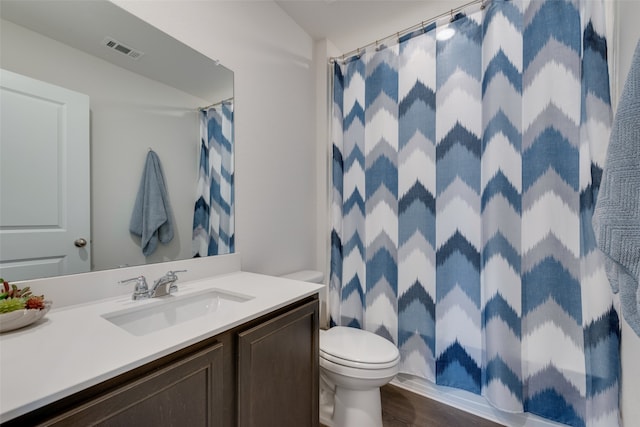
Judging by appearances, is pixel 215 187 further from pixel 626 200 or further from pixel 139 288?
pixel 626 200

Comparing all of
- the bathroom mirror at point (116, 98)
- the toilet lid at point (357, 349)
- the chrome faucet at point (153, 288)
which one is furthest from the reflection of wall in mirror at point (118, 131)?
the toilet lid at point (357, 349)

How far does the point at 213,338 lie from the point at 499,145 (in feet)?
5.11

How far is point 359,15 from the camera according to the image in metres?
1.80

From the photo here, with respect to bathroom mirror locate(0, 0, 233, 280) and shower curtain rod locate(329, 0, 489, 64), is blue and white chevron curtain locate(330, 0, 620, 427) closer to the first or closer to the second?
shower curtain rod locate(329, 0, 489, 64)

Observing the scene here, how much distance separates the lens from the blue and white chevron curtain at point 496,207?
121 centimetres

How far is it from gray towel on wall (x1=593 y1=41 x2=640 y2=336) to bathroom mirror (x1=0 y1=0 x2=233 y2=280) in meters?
1.46

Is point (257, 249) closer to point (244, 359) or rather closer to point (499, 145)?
point (244, 359)

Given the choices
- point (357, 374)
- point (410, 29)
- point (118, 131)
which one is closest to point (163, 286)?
point (118, 131)

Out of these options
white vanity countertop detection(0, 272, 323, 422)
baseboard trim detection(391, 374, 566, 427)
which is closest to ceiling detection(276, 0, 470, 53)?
white vanity countertop detection(0, 272, 323, 422)

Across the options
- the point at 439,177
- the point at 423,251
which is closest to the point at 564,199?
the point at 439,177

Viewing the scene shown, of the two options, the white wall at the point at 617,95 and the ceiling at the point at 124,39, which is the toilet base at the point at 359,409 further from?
the ceiling at the point at 124,39

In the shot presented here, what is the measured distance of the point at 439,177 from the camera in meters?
1.59

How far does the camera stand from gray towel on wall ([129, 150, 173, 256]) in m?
1.09

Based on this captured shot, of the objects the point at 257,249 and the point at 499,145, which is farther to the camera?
the point at 257,249
